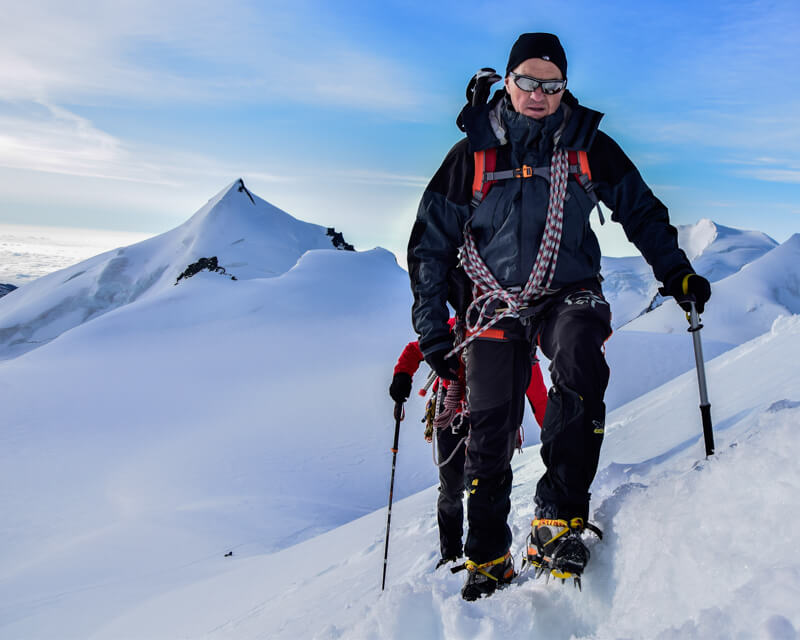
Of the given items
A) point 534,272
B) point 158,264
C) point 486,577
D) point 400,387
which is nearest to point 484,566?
point 486,577

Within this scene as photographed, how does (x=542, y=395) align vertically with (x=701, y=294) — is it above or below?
below

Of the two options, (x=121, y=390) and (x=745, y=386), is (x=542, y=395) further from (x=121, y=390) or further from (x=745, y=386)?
(x=121, y=390)

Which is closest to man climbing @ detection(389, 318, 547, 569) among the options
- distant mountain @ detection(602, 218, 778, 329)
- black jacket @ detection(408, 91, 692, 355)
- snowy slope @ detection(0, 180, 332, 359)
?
black jacket @ detection(408, 91, 692, 355)

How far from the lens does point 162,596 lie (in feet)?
23.6

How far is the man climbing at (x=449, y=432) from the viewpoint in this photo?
347 centimetres

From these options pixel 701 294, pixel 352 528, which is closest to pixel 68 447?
pixel 352 528

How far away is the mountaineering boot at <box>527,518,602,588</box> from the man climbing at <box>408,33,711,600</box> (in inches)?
10.9

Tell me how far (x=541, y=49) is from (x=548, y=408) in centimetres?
164

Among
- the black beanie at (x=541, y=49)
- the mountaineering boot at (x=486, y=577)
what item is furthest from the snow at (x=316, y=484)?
the black beanie at (x=541, y=49)

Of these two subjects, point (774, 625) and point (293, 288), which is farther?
point (293, 288)

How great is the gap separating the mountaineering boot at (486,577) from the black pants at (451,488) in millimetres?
901

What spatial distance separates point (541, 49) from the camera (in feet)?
9.20

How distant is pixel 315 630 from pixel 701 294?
2703 mm

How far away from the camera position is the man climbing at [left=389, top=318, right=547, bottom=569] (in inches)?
137
